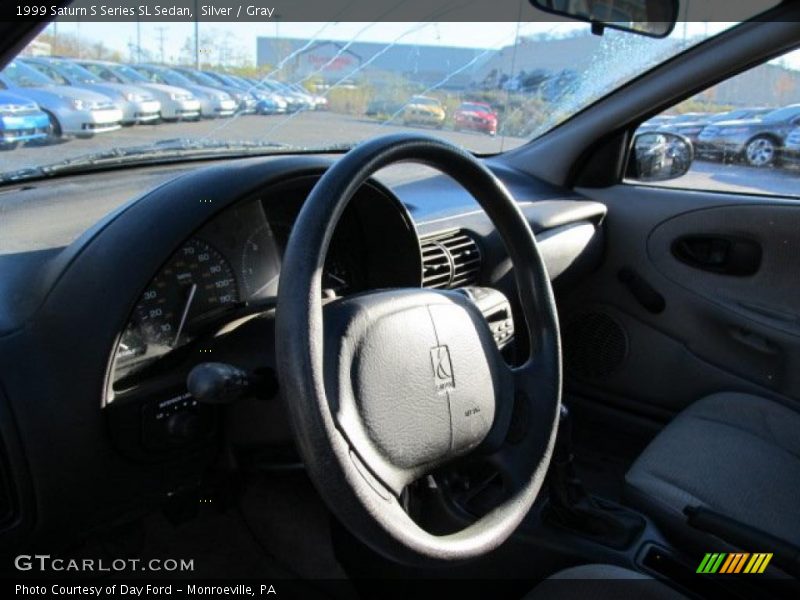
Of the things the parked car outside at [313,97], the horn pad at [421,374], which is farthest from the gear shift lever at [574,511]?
the parked car outside at [313,97]

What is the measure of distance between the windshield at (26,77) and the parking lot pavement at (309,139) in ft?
0.58

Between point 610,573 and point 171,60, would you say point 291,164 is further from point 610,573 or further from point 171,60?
point 610,573

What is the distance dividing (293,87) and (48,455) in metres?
1.51

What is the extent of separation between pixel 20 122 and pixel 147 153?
408 mm

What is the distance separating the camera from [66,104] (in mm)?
1982

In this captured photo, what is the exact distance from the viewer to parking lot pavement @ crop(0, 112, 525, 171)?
2.03 meters

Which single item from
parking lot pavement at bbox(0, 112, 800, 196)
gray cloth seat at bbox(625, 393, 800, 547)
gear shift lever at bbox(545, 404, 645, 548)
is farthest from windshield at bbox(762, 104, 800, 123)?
gear shift lever at bbox(545, 404, 645, 548)

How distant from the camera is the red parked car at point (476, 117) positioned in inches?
121

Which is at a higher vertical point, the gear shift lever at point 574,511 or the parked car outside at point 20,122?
the parked car outside at point 20,122

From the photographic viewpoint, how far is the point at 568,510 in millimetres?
2039

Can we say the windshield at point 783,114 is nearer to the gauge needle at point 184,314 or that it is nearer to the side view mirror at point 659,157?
the side view mirror at point 659,157

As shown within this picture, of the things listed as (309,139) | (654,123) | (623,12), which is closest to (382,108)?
(309,139)

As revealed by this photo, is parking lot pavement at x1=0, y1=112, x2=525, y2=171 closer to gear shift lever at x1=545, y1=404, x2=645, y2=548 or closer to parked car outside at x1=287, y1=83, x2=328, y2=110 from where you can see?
parked car outside at x1=287, y1=83, x2=328, y2=110
